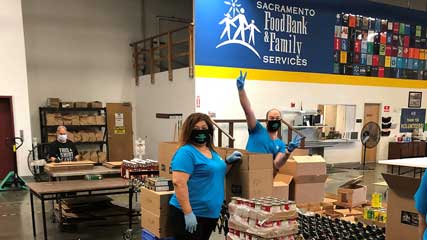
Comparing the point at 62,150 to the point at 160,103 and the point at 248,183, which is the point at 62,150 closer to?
the point at 160,103

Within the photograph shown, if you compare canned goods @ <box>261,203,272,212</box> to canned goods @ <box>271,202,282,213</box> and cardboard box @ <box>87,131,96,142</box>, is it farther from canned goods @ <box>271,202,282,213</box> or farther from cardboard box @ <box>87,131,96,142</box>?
cardboard box @ <box>87,131,96,142</box>

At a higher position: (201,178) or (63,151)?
(201,178)

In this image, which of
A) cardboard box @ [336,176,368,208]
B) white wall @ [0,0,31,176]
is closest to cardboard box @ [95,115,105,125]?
white wall @ [0,0,31,176]

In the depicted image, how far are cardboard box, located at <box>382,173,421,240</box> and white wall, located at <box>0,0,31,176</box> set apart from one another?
7763 mm

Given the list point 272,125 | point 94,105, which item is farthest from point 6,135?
point 272,125

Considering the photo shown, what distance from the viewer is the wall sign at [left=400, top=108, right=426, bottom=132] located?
1132 centimetres

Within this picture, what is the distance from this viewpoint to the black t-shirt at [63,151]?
584 cm

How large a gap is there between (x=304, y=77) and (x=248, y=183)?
7057 mm

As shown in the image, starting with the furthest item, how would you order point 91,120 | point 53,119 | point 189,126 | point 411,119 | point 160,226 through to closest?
point 411,119, point 91,120, point 53,119, point 160,226, point 189,126

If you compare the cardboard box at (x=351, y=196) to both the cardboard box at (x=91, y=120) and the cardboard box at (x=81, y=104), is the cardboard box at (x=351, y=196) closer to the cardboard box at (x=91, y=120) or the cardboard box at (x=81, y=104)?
the cardboard box at (x=91, y=120)

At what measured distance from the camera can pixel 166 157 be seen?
12.7 feet

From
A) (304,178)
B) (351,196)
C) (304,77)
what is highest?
(304,77)

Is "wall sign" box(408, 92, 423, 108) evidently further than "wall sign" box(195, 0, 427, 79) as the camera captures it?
Yes

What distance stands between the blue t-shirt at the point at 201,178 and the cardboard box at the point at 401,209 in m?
1.20
